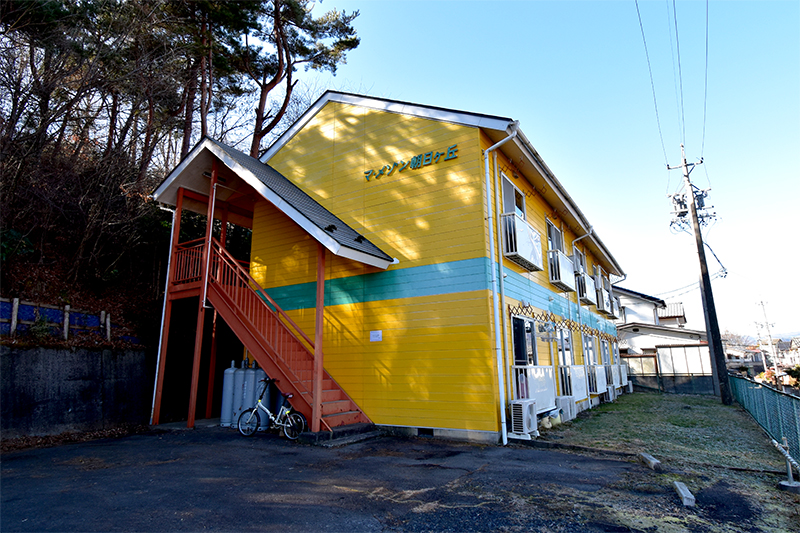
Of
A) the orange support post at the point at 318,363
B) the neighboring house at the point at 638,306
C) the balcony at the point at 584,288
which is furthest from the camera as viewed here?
the neighboring house at the point at 638,306

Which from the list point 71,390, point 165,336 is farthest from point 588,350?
point 71,390

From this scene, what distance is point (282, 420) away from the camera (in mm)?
8172

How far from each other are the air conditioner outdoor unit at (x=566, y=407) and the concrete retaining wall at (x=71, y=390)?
999cm

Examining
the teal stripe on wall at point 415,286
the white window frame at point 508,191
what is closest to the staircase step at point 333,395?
the teal stripe on wall at point 415,286

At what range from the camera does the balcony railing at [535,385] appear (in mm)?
8469

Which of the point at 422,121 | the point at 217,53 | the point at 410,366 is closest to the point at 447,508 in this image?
the point at 410,366

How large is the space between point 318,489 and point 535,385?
5.44 m

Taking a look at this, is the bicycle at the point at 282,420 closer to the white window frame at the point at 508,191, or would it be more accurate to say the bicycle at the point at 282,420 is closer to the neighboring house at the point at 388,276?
the neighboring house at the point at 388,276

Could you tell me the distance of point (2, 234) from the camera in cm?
986

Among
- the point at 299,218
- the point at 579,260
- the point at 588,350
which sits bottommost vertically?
the point at 588,350

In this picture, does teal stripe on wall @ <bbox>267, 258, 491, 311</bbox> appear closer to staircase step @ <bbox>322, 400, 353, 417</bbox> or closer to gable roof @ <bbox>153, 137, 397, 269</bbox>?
gable roof @ <bbox>153, 137, 397, 269</bbox>

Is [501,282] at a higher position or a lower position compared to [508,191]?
lower

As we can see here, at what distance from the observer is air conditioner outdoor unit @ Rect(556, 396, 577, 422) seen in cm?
1030

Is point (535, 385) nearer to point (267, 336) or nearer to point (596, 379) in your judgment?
point (267, 336)
